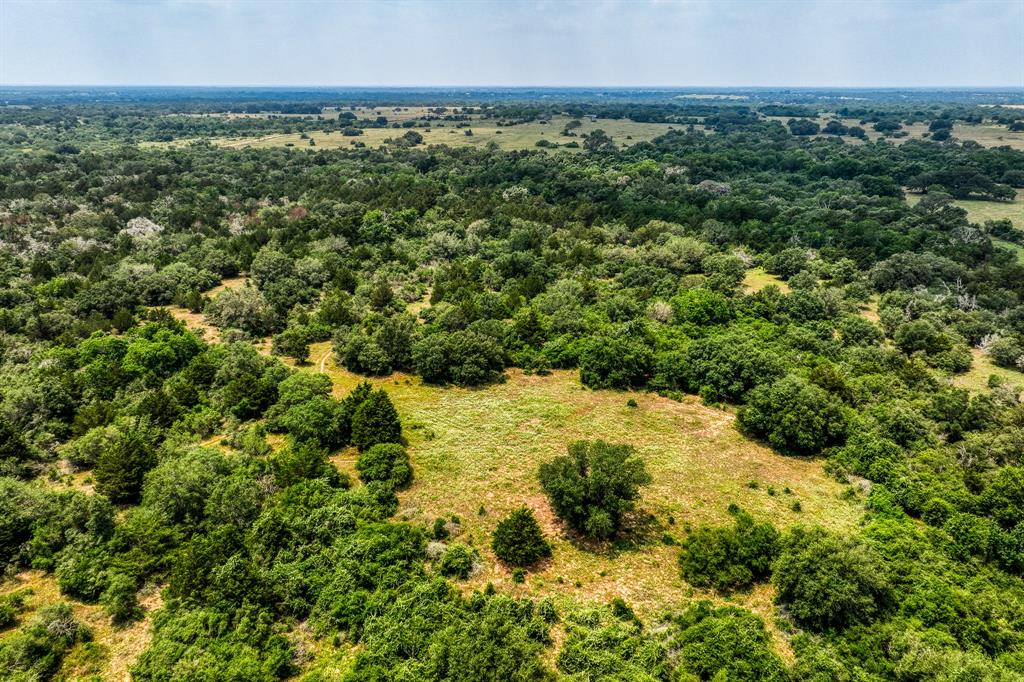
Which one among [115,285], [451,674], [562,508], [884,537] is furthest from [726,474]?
[115,285]

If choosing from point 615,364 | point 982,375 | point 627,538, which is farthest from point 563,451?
point 982,375

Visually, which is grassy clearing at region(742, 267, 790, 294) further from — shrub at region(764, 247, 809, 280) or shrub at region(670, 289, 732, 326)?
shrub at region(670, 289, 732, 326)

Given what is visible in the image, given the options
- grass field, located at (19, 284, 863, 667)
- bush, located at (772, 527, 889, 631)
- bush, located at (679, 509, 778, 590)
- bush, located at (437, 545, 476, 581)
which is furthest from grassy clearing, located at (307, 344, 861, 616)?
bush, located at (772, 527, 889, 631)

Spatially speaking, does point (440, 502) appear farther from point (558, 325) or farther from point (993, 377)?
point (993, 377)

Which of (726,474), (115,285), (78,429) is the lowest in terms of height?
(726,474)

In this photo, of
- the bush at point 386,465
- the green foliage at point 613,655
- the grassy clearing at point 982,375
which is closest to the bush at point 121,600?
the bush at point 386,465

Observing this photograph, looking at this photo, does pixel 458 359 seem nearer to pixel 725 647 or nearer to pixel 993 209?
pixel 725 647
